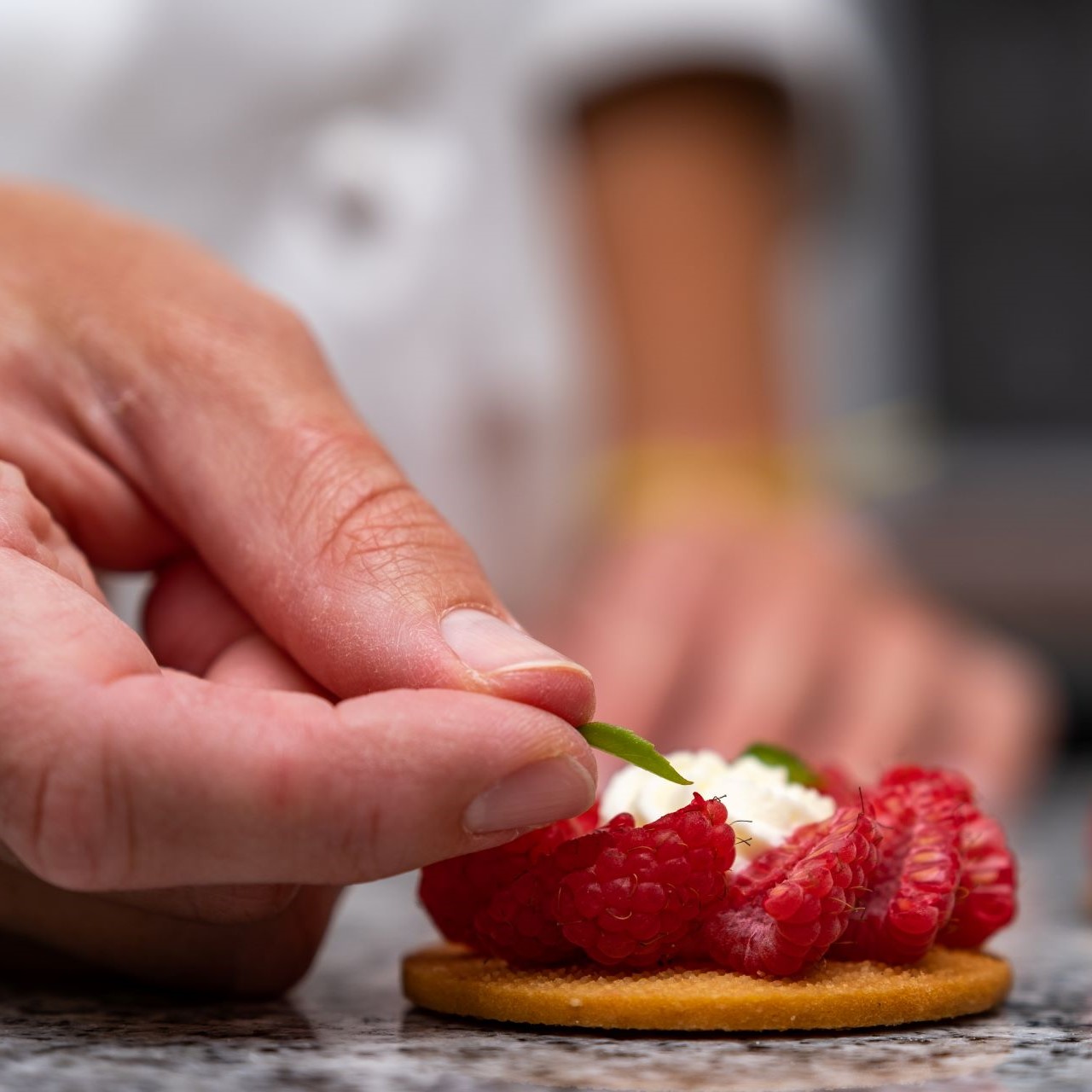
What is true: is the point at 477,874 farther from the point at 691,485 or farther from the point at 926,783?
the point at 691,485

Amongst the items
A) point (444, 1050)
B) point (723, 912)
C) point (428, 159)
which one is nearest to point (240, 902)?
point (444, 1050)

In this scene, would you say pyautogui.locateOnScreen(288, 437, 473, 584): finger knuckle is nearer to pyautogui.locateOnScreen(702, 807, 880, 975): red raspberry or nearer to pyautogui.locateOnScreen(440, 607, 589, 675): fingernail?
pyautogui.locateOnScreen(440, 607, 589, 675): fingernail

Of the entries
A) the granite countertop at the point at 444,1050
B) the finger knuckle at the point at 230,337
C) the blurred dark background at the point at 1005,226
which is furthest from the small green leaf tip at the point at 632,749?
the blurred dark background at the point at 1005,226

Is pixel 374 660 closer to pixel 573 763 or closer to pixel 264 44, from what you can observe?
pixel 573 763

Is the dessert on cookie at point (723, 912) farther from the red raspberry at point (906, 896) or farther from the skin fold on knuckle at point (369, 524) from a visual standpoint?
the skin fold on knuckle at point (369, 524)

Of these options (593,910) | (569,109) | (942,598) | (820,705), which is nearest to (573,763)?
(593,910)
